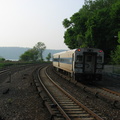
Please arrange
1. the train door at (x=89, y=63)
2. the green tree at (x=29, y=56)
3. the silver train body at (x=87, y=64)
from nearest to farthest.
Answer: the silver train body at (x=87, y=64) → the train door at (x=89, y=63) → the green tree at (x=29, y=56)

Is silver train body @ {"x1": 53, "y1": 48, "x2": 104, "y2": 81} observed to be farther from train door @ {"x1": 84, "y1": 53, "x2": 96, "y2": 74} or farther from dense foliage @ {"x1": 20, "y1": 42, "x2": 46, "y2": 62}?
dense foliage @ {"x1": 20, "y1": 42, "x2": 46, "y2": 62}

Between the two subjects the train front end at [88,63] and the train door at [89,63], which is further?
the train door at [89,63]

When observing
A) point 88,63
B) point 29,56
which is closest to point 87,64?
point 88,63

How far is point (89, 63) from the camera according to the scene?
17000 mm

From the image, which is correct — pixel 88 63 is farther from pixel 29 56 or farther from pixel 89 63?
pixel 29 56

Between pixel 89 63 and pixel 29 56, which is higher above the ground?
pixel 29 56

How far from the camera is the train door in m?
16.9

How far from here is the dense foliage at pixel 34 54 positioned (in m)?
109

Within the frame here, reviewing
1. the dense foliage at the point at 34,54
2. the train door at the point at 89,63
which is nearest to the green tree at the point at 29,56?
the dense foliage at the point at 34,54

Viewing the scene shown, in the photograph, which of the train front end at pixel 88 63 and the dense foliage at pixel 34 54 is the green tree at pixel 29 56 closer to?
the dense foliage at pixel 34 54

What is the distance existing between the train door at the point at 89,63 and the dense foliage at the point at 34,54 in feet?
286

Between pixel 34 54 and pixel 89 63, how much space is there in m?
101

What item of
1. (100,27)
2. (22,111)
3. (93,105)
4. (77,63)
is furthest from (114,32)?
(22,111)

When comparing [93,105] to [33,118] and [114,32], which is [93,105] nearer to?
[33,118]
